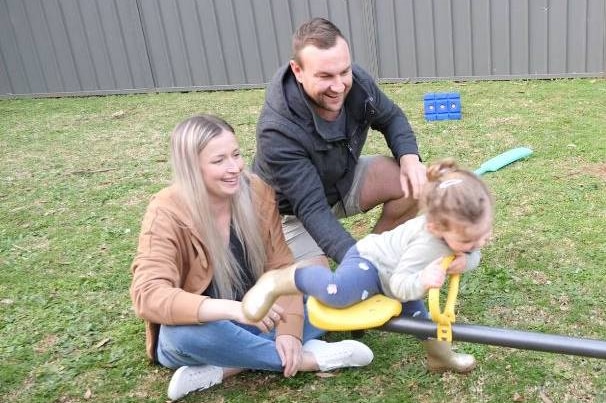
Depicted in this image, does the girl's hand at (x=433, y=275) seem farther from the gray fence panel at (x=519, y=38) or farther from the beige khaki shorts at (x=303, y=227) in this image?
the gray fence panel at (x=519, y=38)

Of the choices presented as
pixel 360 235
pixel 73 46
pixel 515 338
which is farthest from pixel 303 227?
pixel 73 46

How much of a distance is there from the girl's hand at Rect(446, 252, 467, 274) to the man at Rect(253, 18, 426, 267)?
0.50 meters

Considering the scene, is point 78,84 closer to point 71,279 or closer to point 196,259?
point 71,279

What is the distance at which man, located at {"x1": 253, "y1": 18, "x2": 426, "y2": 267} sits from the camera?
2.35 meters

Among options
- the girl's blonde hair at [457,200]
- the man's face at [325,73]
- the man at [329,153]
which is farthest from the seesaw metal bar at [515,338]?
the man's face at [325,73]

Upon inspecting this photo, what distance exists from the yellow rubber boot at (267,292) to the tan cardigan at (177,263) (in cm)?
18

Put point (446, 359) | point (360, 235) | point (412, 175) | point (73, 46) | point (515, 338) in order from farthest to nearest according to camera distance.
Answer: point (73, 46) < point (360, 235) < point (412, 175) < point (446, 359) < point (515, 338)

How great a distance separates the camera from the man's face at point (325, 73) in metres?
2.31

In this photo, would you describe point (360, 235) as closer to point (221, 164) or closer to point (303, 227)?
point (303, 227)

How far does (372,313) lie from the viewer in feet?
6.18

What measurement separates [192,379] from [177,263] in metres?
0.44

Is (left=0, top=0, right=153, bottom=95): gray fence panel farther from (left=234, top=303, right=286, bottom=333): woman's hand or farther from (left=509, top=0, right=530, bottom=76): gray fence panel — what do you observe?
(left=234, top=303, right=286, bottom=333): woman's hand

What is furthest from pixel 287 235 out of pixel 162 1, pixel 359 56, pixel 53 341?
pixel 162 1

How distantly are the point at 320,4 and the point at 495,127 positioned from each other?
2.81 meters
